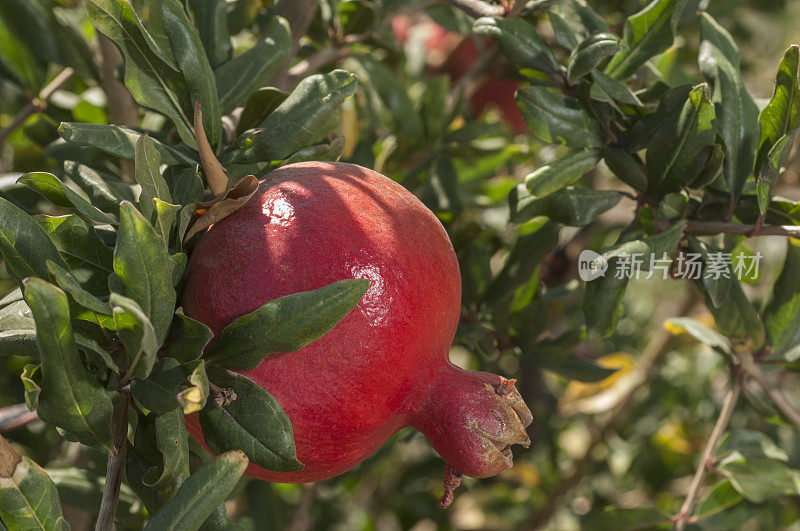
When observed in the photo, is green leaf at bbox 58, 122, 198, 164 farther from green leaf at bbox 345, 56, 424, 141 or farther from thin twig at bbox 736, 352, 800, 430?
thin twig at bbox 736, 352, 800, 430

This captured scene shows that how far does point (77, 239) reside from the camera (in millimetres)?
528

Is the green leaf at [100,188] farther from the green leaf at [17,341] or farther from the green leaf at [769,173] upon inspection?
the green leaf at [769,173]

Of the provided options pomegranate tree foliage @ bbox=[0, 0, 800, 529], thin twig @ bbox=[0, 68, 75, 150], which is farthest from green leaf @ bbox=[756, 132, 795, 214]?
thin twig @ bbox=[0, 68, 75, 150]

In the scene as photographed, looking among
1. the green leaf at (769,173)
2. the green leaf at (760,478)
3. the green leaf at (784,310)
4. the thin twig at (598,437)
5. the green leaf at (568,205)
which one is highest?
the green leaf at (769,173)

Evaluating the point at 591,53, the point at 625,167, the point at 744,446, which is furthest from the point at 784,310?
the point at 591,53

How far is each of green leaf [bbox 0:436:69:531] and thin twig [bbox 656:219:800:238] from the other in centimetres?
53

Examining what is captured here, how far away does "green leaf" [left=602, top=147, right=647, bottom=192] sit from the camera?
2.29 ft

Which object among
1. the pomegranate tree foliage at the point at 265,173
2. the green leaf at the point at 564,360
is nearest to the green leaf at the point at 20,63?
the pomegranate tree foliage at the point at 265,173

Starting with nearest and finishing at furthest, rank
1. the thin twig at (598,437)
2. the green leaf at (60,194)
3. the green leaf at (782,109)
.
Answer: the green leaf at (60,194), the green leaf at (782,109), the thin twig at (598,437)

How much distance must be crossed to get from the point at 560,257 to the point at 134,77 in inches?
38.9

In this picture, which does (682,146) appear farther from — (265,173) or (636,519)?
(636,519)

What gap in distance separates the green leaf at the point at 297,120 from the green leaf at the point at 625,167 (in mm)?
248

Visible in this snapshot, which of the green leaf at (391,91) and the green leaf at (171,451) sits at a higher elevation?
the green leaf at (171,451)

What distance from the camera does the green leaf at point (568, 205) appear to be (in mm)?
692
